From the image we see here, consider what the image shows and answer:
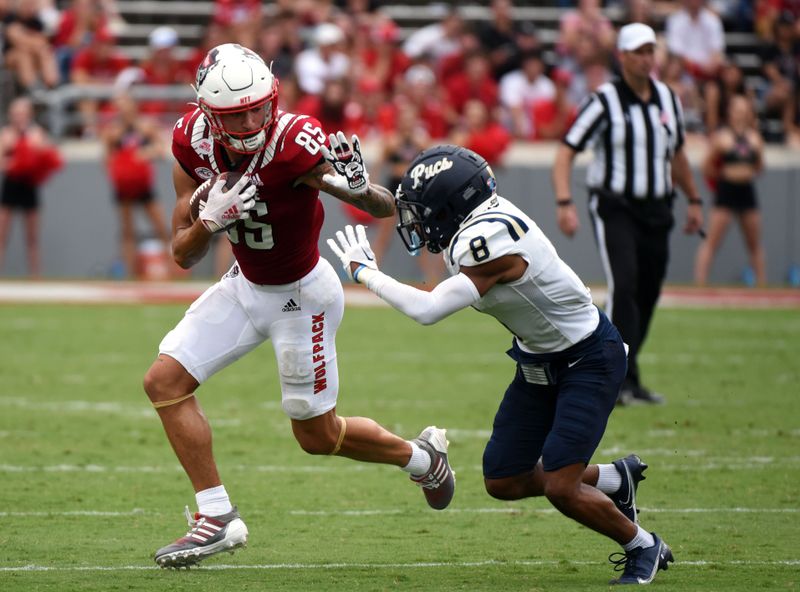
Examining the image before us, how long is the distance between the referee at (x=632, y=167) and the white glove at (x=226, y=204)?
3.58m

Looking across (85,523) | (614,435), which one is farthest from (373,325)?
(85,523)

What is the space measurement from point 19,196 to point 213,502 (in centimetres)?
1045

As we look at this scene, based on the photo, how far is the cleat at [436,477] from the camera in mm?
5141

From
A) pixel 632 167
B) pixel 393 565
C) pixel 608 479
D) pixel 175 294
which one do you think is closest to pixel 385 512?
pixel 393 565

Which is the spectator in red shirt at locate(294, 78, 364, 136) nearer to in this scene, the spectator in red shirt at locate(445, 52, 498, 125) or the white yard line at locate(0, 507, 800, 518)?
the spectator in red shirt at locate(445, 52, 498, 125)

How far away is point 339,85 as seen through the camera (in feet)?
46.5

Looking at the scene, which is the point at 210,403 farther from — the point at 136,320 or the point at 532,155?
the point at 532,155

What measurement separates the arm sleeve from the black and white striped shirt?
3672 millimetres

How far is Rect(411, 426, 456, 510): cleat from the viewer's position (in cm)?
514

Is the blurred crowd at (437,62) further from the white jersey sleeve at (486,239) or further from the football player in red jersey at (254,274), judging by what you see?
the white jersey sleeve at (486,239)

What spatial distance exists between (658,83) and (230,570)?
4495 mm

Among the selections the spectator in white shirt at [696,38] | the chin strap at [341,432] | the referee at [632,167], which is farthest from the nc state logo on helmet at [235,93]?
the spectator in white shirt at [696,38]

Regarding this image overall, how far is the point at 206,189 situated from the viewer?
178 inches

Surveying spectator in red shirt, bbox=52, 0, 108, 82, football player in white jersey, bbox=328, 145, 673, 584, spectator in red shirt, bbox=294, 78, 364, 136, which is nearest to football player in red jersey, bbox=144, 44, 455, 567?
football player in white jersey, bbox=328, 145, 673, 584
